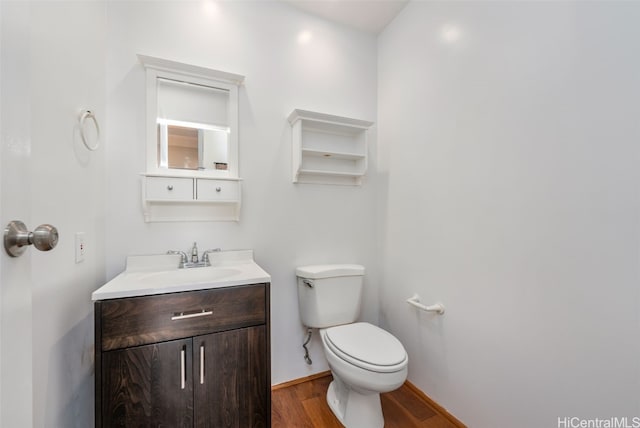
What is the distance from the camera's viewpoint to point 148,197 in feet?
4.56

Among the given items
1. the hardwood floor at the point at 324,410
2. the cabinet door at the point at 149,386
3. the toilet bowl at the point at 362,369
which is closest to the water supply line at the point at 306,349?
the hardwood floor at the point at 324,410

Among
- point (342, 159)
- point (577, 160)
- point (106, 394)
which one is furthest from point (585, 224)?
point (106, 394)

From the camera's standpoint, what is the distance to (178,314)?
1.10 m

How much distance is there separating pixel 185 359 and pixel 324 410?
909 millimetres

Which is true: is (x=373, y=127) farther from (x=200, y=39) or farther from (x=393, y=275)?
(x=200, y=39)

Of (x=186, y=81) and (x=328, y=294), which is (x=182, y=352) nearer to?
(x=328, y=294)

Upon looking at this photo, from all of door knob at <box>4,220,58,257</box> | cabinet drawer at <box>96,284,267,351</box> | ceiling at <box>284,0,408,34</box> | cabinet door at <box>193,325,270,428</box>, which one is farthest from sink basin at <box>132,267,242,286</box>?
ceiling at <box>284,0,408,34</box>

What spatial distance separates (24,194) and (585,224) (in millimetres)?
1587

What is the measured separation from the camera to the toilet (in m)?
1.24

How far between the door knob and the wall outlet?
0.80 m

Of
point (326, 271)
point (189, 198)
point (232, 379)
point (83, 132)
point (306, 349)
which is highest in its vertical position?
point (83, 132)

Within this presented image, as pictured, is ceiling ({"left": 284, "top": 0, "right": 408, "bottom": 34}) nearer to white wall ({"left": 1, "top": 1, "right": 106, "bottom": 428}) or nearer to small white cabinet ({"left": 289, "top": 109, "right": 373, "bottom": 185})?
small white cabinet ({"left": 289, "top": 109, "right": 373, "bottom": 185})

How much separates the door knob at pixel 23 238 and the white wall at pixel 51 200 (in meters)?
0.02

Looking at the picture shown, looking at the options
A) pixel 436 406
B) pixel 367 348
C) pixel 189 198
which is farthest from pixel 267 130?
→ pixel 436 406
